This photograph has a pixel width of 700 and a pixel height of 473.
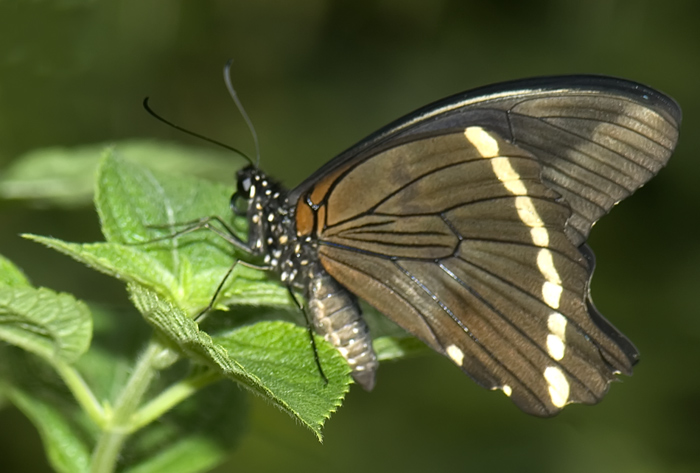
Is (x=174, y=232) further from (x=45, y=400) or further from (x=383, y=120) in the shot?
(x=383, y=120)

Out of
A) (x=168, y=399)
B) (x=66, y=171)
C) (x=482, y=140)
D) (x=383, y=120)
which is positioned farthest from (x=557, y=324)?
(x=383, y=120)

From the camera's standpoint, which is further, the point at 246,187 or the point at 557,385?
the point at 246,187

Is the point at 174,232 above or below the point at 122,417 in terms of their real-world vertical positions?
above

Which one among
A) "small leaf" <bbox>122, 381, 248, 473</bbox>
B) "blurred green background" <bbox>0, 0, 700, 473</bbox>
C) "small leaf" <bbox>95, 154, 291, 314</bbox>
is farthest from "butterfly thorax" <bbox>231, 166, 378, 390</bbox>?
"blurred green background" <bbox>0, 0, 700, 473</bbox>

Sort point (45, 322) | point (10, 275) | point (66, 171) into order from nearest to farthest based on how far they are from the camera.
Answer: point (45, 322) → point (10, 275) → point (66, 171)

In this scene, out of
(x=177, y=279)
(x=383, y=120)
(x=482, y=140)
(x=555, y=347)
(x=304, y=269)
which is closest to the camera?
(x=177, y=279)

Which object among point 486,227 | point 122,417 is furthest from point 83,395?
point 486,227

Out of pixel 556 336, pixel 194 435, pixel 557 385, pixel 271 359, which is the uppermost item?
pixel 271 359

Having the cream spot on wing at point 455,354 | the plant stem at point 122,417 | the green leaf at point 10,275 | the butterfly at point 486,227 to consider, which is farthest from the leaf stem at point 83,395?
the cream spot on wing at point 455,354

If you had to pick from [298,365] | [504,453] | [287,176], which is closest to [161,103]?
[287,176]
